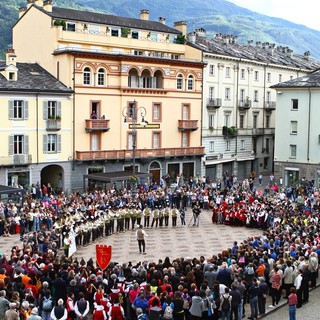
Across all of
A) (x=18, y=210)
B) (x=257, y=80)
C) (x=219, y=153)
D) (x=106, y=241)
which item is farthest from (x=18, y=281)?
(x=257, y=80)

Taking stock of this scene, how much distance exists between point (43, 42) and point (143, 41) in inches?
443

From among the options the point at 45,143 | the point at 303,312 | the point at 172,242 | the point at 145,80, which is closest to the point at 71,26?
the point at 145,80

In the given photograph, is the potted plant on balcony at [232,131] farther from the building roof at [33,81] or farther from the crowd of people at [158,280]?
the crowd of people at [158,280]

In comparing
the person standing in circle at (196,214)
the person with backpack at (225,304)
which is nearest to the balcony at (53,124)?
the person standing in circle at (196,214)

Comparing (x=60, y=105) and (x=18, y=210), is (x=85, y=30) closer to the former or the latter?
(x=60, y=105)

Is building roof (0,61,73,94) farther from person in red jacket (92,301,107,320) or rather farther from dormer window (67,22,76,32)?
person in red jacket (92,301,107,320)

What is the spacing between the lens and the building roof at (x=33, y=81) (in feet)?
166

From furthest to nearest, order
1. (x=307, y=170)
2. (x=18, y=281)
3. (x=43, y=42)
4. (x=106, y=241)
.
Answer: (x=307, y=170) < (x=43, y=42) < (x=106, y=241) < (x=18, y=281)

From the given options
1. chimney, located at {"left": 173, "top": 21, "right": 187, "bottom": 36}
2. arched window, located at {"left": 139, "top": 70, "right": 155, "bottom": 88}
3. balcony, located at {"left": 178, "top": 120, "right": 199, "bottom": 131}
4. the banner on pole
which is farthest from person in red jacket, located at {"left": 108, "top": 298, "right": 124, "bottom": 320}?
chimney, located at {"left": 173, "top": 21, "right": 187, "bottom": 36}

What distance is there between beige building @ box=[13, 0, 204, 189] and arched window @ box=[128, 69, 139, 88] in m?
0.10

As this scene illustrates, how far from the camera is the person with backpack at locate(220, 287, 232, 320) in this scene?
1989 cm

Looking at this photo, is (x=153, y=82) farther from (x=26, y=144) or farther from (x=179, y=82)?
(x=26, y=144)

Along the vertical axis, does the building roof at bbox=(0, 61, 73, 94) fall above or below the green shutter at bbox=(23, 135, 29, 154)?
Answer: above

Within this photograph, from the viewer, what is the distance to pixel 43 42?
2251 inches
